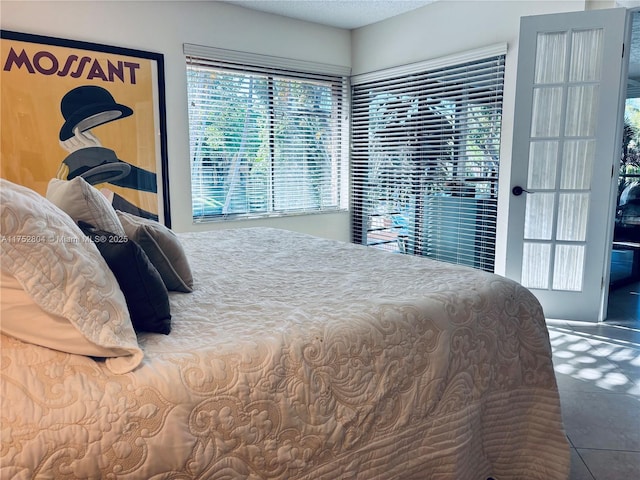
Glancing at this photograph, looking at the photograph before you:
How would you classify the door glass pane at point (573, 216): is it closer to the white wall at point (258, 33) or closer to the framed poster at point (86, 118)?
the white wall at point (258, 33)

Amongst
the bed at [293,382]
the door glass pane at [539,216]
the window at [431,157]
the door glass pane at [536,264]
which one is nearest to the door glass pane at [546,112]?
the window at [431,157]

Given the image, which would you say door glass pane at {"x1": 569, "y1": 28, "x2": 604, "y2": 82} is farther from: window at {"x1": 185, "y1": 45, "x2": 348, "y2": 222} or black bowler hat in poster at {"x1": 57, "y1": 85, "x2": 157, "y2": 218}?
black bowler hat in poster at {"x1": 57, "y1": 85, "x2": 157, "y2": 218}

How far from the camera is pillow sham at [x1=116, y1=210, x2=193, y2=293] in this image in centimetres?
141

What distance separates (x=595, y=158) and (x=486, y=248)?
1.05m

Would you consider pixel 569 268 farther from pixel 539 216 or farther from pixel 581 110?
pixel 581 110

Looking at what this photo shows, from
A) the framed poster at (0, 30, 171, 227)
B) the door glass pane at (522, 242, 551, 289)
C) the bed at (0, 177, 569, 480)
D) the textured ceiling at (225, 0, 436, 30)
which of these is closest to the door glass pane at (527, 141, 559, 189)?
the door glass pane at (522, 242, 551, 289)

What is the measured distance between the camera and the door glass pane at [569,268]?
3219 mm

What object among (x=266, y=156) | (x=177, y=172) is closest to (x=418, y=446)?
(x=177, y=172)

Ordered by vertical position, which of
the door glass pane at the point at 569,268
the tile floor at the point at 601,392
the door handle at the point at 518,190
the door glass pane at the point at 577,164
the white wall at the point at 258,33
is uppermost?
the white wall at the point at 258,33

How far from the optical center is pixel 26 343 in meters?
0.90

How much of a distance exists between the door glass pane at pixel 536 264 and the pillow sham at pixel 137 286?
2.94 metres

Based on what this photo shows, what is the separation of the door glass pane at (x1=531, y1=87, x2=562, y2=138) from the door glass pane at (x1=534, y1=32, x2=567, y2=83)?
0.08 metres

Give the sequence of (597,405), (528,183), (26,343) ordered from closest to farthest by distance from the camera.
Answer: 1. (26,343)
2. (597,405)
3. (528,183)

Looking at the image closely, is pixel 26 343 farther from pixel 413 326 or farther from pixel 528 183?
pixel 528 183
